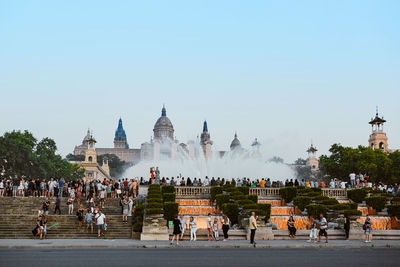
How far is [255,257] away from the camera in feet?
69.1

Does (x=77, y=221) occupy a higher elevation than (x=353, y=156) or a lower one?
lower

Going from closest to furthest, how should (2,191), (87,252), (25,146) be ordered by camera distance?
(87,252) < (2,191) < (25,146)

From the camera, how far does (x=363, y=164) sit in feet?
241

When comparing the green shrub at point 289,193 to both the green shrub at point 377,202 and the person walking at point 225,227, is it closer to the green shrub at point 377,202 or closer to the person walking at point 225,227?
the green shrub at point 377,202

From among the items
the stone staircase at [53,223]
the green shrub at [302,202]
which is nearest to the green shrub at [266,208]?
the green shrub at [302,202]

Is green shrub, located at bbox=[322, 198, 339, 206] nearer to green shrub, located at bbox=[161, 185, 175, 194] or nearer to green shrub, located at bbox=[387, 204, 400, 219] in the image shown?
green shrub, located at bbox=[387, 204, 400, 219]

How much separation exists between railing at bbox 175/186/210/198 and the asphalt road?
20.2 m

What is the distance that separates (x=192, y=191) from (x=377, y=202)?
15.3m

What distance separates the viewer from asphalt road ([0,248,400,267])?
733 inches

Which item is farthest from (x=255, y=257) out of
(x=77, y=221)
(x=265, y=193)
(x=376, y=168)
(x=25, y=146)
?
(x=25, y=146)

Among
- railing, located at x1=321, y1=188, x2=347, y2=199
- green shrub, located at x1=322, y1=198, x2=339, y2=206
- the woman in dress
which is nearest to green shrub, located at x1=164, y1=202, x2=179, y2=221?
the woman in dress

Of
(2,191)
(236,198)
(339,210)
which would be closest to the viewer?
(339,210)

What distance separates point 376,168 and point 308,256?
182 ft

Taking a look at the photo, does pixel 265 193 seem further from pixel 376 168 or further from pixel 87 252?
pixel 376 168
